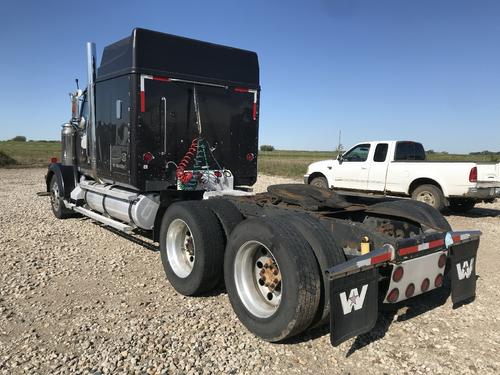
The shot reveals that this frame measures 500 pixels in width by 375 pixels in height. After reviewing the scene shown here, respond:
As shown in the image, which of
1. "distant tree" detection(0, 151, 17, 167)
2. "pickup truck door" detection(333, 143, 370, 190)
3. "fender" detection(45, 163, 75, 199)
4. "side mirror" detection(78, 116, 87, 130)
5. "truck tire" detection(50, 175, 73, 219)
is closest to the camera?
"side mirror" detection(78, 116, 87, 130)

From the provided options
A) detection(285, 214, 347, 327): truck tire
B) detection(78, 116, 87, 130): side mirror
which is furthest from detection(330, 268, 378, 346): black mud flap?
detection(78, 116, 87, 130): side mirror

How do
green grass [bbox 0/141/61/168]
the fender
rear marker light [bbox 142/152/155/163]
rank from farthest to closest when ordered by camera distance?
green grass [bbox 0/141/61/168] < the fender < rear marker light [bbox 142/152/155/163]

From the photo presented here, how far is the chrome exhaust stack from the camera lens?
286 inches

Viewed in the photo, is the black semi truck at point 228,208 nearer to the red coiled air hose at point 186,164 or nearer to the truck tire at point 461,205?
the red coiled air hose at point 186,164

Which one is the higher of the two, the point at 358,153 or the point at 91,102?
the point at 91,102

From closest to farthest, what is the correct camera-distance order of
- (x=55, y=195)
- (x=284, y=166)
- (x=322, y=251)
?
(x=322, y=251) < (x=55, y=195) < (x=284, y=166)

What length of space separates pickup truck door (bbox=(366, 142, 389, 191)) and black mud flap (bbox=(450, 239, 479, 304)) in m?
7.86

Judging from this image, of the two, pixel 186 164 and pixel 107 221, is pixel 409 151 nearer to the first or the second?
pixel 186 164

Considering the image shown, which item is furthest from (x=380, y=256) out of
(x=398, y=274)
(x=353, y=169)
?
(x=353, y=169)

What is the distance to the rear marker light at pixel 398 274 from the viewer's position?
347 centimetres

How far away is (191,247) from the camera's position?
5008 millimetres

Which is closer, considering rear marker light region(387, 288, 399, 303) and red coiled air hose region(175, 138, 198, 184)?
rear marker light region(387, 288, 399, 303)

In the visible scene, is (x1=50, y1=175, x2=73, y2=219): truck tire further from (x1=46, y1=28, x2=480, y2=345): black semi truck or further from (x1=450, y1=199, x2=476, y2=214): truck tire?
(x1=450, y1=199, x2=476, y2=214): truck tire

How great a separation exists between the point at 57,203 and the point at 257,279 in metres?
6.86
